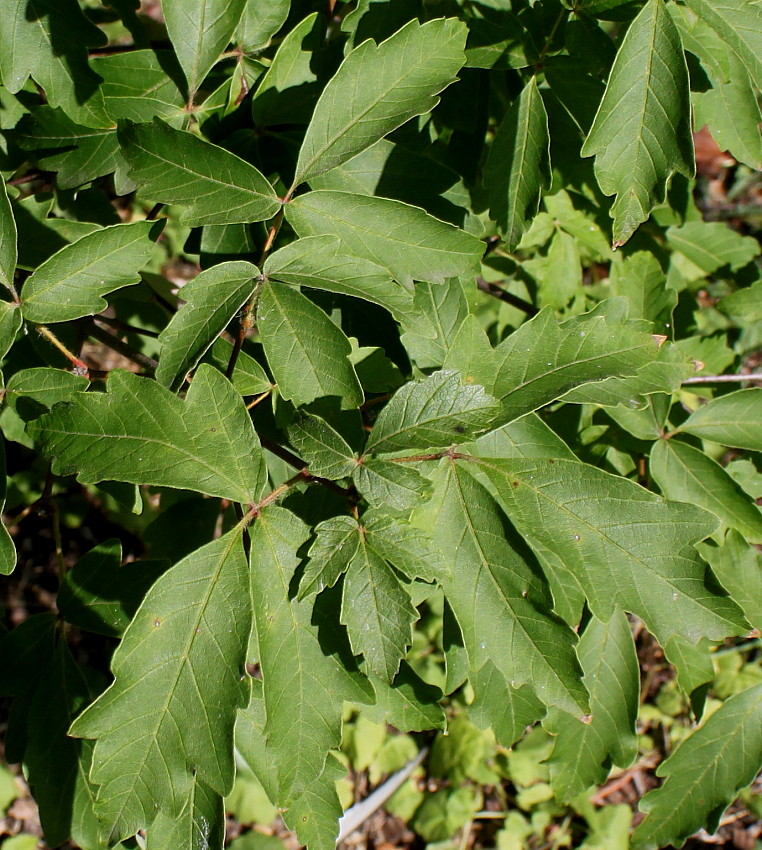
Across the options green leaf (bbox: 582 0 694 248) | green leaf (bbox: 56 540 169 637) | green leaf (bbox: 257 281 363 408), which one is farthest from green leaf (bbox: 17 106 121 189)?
green leaf (bbox: 582 0 694 248)

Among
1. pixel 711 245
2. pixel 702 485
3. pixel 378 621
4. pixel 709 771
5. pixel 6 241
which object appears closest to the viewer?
pixel 378 621

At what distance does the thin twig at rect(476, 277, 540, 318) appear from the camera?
236 cm

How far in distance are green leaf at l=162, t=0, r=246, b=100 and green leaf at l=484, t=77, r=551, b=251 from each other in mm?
621

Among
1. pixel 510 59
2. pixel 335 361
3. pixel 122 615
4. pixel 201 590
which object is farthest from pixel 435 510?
pixel 510 59

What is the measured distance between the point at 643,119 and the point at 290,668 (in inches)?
46.3

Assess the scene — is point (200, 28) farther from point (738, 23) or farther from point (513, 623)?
point (513, 623)

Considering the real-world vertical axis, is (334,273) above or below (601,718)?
above

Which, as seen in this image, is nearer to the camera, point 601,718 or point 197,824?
point 197,824

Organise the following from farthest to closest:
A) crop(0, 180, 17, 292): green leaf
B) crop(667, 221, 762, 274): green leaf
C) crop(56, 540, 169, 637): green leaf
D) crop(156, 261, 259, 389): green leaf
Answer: crop(667, 221, 762, 274): green leaf < crop(56, 540, 169, 637): green leaf < crop(0, 180, 17, 292): green leaf < crop(156, 261, 259, 389): green leaf

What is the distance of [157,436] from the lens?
1338mm

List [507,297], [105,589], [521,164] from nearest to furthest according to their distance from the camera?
[521,164] → [105,589] → [507,297]

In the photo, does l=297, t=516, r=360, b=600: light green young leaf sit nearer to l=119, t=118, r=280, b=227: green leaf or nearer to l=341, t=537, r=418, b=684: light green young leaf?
l=341, t=537, r=418, b=684: light green young leaf

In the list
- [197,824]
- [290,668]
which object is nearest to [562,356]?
[290,668]

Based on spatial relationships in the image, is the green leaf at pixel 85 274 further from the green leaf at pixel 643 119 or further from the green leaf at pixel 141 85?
the green leaf at pixel 643 119
